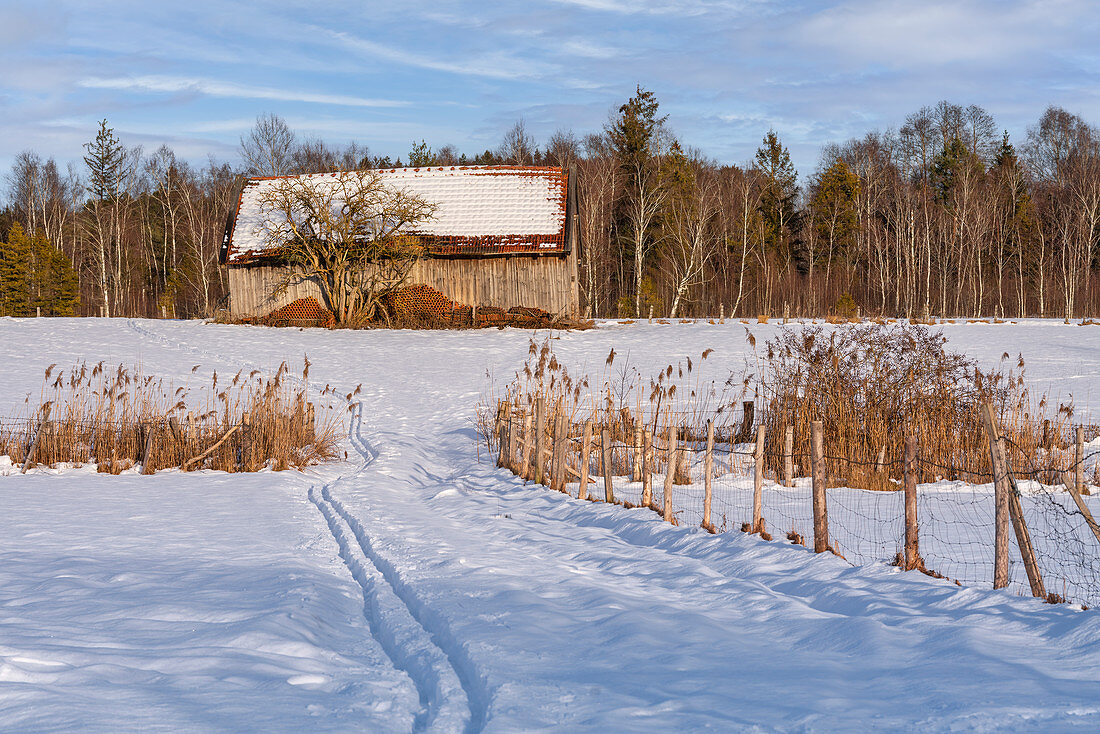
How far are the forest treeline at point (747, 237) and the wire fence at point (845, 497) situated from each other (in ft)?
98.3

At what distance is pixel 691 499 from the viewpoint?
394 inches

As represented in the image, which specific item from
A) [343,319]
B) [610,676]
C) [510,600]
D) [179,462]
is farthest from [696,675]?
[343,319]

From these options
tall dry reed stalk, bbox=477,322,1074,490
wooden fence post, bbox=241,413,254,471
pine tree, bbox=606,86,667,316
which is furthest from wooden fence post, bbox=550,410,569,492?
pine tree, bbox=606,86,667,316

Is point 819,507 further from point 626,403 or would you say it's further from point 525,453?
point 626,403

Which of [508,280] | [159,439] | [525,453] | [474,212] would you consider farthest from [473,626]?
[474,212]

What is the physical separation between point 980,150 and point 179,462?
62.2m

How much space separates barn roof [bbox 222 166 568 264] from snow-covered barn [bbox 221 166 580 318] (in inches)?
1.5

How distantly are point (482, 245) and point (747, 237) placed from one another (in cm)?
2505

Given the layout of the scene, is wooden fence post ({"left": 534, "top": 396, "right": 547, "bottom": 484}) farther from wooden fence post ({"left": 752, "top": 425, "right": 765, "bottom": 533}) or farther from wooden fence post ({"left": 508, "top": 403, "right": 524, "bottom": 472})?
wooden fence post ({"left": 752, "top": 425, "right": 765, "bottom": 533})

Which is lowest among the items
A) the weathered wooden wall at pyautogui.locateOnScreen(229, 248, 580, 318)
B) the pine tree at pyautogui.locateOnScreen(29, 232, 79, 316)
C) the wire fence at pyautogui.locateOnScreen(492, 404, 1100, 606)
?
the wire fence at pyautogui.locateOnScreen(492, 404, 1100, 606)

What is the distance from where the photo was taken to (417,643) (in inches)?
194

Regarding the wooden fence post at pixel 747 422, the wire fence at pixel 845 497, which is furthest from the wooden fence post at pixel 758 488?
the wooden fence post at pixel 747 422

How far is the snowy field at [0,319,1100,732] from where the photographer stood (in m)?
3.83

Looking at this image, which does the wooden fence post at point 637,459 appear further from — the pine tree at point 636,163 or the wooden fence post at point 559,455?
the pine tree at point 636,163
